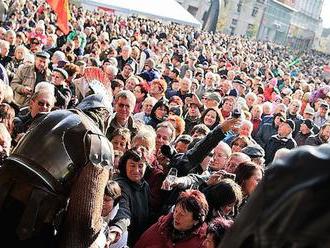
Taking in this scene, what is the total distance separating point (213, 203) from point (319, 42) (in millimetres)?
90922

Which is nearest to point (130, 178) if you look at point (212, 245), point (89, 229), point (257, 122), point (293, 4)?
point (212, 245)

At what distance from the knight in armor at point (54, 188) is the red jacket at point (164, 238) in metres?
1.30

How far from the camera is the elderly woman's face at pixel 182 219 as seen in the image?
3.28 meters

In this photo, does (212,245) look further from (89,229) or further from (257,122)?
(257,122)

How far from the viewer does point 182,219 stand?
329cm

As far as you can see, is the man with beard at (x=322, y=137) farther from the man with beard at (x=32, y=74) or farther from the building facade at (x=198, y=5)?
the building facade at (x=198, y=5)

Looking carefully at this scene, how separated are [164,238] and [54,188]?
1494 mm

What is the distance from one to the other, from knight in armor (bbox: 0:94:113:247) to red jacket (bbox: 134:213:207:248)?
1.30m

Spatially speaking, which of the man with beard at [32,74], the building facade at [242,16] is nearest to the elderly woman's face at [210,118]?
the man with beard at [32,74]

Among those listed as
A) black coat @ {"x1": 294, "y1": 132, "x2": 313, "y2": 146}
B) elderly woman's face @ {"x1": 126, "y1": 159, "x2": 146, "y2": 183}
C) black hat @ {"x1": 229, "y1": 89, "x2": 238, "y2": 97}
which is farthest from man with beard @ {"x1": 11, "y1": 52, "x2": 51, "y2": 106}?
black coat @ {"x1": 294, "y1": 132, "x2": 313, "y2": 146}

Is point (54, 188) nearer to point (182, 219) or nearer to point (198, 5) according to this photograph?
point (182, 219)

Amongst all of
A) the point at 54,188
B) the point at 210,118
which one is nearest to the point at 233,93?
the point at 210,118

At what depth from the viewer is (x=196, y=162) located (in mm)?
4234

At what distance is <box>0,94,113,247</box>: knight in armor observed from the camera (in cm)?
204
